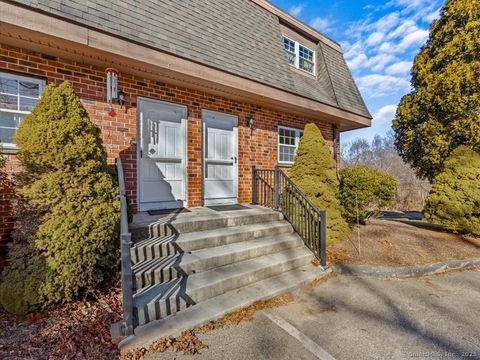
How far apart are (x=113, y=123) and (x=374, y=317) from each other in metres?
4.62

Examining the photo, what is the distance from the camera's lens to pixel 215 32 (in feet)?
17.1

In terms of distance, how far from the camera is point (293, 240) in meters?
4.22

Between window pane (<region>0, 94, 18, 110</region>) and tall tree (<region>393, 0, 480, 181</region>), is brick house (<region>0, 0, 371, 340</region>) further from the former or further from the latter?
tall tree (<region>393, 0, 480, 181</region>)

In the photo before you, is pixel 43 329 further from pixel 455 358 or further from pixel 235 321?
pixel 455 358

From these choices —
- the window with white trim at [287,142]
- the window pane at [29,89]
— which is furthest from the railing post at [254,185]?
the window pane at [29,89]

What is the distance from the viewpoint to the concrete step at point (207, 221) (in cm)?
356

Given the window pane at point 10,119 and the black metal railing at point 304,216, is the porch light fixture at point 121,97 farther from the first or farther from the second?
the black metal railing at point 304,216

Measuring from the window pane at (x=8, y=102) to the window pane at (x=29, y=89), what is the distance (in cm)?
13

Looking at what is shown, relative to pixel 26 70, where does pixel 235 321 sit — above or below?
below

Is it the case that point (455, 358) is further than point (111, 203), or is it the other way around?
point (111, 203)

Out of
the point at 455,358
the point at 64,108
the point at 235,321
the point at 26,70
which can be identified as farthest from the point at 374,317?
the point at 26,70

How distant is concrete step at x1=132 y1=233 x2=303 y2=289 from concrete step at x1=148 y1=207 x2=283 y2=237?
0.43 metres

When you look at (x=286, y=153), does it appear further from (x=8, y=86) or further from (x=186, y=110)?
(x=8, y=86)

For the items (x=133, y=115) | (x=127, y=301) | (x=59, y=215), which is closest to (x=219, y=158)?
(x=133, y=115)
